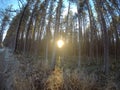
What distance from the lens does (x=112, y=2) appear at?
17.2m

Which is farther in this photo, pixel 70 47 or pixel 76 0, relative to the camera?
pixel 70 47

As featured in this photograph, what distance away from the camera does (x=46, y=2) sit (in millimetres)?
23156

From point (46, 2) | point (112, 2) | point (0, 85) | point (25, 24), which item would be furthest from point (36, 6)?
point (0, 85)

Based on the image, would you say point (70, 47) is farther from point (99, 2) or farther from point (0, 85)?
point (0, 85)

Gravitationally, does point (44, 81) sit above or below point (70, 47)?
below

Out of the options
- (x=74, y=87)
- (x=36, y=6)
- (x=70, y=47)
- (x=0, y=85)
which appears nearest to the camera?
(x=74, y=87)

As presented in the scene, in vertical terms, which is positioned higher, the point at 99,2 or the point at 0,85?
the point at 99,2

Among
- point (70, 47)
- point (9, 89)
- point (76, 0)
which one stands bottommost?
point (9, 89)

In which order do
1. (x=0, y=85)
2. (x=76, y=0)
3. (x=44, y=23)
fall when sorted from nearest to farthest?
1. (x=0, y=85)
2. (x=76, y=0)
3. (x=44, y=23)

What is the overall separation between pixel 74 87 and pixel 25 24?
2632 centimetres

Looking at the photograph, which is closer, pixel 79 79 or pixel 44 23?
pixel 79 79

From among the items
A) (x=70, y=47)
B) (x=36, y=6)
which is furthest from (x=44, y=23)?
(x=70, y=47)

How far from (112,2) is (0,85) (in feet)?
49.3

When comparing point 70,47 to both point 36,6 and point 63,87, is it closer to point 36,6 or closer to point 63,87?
point 36,6
